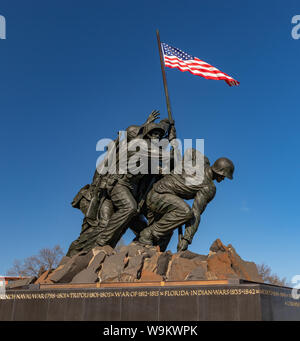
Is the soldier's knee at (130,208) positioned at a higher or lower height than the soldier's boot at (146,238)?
higher

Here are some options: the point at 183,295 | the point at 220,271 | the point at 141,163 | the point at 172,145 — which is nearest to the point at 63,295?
the point at 183,295

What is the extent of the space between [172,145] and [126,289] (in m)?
4.42

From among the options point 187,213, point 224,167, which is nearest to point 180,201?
point 187,213

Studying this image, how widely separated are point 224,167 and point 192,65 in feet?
13.2

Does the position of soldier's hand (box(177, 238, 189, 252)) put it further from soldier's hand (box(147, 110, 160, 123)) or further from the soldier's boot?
soldier's hand (box(147, 110, 160, 123))

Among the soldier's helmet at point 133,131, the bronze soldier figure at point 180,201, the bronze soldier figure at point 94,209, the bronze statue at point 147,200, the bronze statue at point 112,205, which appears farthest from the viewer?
the soldier's helmet at point 133,131

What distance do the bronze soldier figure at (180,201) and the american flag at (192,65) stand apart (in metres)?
3.28

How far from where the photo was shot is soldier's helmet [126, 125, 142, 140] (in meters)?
10.8

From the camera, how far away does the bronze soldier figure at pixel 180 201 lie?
9.90 metres

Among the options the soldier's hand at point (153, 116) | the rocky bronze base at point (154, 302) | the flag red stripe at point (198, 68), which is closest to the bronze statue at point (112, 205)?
the soldier's hand at point (153, 116)

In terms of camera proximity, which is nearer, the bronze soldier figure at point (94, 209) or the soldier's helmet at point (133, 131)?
the bronze soldier figure at point (94, 209)

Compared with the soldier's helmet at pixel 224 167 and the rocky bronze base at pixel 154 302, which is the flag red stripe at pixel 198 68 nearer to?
the soldier's helmet at pixel 224 167

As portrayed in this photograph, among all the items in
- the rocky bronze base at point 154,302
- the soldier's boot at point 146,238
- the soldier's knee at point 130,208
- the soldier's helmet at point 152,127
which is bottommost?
the rocky bronze base at point 154,302
